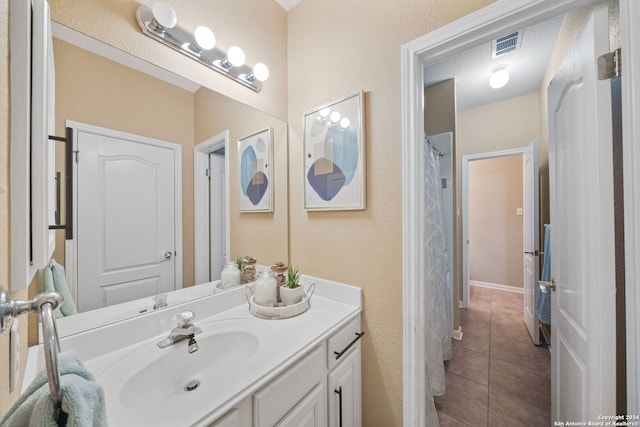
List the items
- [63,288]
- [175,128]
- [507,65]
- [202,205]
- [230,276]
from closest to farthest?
1. [63,288]
2. [175,128]
3. [202,205]
4. [230,276]
5. [507,65]

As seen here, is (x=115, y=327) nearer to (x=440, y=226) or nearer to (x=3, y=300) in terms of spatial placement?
(x=3, y=300)

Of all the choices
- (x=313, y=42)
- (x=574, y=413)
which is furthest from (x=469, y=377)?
(x=313, y=42)

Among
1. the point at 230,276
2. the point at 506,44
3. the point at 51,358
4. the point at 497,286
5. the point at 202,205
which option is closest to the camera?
the point at 51,358

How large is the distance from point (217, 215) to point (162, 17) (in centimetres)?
85

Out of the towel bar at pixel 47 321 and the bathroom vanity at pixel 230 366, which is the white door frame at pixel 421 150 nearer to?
the bathroom vanity at pixel 230 366

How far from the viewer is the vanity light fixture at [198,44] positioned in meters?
0.96

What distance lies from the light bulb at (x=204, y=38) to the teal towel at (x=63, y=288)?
101 cm

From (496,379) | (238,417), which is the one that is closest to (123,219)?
(238,417)

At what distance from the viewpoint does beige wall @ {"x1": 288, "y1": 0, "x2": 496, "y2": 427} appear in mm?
1149

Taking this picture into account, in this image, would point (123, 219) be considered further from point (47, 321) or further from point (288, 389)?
point (288, 389)

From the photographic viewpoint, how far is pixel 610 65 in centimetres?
77

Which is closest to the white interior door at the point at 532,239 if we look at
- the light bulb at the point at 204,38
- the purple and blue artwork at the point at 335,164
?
the purple and blue artwork at the point at 335,164

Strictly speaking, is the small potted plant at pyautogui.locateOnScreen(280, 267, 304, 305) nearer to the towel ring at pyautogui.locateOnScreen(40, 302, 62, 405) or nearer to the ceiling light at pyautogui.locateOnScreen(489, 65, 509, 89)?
the towel ring at pyautogui.locateOnScreen(40, 302, 62, 405)

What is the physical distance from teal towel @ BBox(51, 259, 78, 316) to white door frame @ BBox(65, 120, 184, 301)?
0.01 metres
